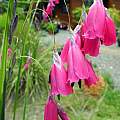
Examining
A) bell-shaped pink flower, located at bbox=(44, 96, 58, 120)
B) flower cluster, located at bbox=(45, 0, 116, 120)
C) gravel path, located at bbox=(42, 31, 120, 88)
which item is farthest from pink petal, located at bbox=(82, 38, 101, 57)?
gravel path, located at bbox=(42, 31, 120, 88)

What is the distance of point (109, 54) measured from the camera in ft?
25.9

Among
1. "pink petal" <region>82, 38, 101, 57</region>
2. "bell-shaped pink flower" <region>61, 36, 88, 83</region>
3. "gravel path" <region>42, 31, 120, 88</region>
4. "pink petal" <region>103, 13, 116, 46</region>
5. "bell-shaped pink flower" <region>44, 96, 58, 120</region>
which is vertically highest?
"pink petal" <region>103, 13, 116, 46</region>

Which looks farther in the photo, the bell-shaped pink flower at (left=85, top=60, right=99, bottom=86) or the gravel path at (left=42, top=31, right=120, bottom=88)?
the gravel path at (left=42, top=31, right=120, bottom=88)

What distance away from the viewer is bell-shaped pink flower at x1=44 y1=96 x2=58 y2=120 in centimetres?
78

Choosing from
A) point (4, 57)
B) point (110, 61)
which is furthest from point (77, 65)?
point (110, 61)

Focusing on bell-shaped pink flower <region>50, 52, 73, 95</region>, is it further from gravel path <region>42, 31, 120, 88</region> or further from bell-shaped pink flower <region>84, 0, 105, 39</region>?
gravel path <region>42, 31, 120, 88</region>

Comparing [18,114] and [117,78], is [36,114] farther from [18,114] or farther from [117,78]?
[117,78]

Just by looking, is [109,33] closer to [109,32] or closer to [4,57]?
[109,32]

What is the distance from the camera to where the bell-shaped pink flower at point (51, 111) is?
30.8 inches

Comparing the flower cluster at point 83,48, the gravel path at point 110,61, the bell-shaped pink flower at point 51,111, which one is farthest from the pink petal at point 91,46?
the gravel path at point 110,61

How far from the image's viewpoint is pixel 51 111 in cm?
78

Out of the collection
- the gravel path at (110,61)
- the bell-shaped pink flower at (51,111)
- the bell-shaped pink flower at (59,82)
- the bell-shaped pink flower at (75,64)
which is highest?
the bell-shaped pink flower at (75,64)

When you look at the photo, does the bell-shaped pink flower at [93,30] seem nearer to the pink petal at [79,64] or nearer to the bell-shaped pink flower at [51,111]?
the pink petal at [79,64]

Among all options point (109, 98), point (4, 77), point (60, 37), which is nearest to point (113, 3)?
point (60, 37)
